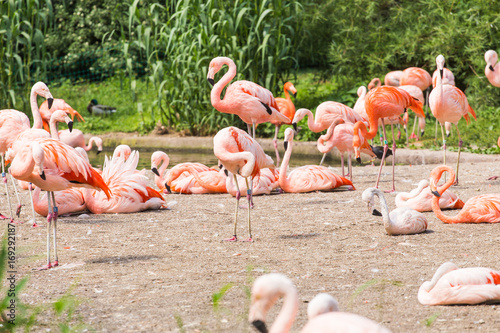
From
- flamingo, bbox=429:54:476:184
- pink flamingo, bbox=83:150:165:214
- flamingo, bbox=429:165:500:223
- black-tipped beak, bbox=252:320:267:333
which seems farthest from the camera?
flamingo, bbox=429:54:476:184

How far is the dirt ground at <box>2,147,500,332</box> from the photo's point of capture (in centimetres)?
317

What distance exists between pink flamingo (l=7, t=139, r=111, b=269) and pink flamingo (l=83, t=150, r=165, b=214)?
1.51m

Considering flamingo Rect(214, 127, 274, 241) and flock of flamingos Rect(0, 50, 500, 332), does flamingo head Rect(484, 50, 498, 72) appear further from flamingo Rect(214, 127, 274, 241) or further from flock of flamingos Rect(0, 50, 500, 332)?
flamingo Rect(214, 127, 274, 241)

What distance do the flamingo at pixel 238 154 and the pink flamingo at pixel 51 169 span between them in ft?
3.21

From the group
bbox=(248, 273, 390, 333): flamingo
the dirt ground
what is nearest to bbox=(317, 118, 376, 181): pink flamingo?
the dirt ground

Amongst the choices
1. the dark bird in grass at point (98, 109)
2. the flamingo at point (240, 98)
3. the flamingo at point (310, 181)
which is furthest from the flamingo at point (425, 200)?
the dark bird in grass at point (98, 109)

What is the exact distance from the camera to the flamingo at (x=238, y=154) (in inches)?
197

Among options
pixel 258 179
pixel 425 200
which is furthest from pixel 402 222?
pixel 258 179

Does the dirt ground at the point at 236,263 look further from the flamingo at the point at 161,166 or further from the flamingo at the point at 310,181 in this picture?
the flamingo at the point at 161,166

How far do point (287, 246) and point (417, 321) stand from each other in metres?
1.77

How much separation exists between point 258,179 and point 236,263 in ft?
8.13

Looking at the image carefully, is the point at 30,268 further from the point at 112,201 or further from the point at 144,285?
the point at 112,201

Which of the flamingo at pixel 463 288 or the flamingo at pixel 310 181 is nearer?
the flamingo at pixel 463 288

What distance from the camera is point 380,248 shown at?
4645mm
